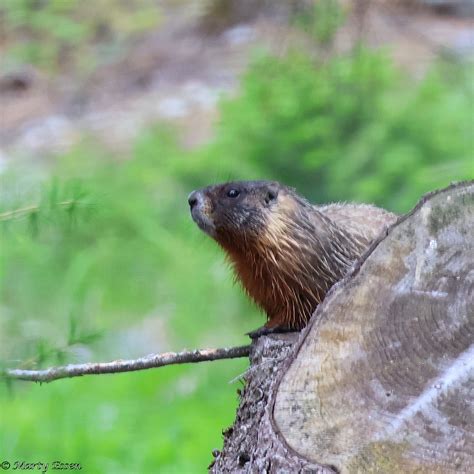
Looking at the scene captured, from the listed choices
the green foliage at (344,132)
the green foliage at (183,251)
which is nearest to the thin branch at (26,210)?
the green foliage at (183,251)

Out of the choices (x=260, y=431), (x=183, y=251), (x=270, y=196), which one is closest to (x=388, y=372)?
(x=260, y=431)

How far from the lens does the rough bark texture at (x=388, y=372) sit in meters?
2.19

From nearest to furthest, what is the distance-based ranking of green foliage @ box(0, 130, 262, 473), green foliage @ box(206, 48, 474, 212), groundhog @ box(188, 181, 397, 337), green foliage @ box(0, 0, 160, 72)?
groundhog @ box(188, 181, 397, 337), green foliage @ box(0, 130, 262, 473), green foliage @ box(206, 48, 474, 212), green foliage @ box(0, 0, 160, 72)

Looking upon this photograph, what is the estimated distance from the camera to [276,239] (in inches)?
148

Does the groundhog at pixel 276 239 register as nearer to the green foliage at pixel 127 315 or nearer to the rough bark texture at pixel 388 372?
the green foliage at pixel 127 315

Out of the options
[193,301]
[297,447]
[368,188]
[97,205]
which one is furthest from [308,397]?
[193,301]

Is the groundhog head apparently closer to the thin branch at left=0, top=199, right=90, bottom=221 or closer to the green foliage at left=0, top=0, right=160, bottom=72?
the thin branch at left=0, top=199, right=90, bottom=221

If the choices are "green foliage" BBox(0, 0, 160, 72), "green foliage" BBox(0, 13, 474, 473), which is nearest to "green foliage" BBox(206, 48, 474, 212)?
"green foliage" BBox(0, 13, 474, 473)

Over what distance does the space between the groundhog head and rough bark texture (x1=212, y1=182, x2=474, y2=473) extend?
1163 mm

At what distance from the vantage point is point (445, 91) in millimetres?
7336

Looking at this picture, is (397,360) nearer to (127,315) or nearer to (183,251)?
(127,315)

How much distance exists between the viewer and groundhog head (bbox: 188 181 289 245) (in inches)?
149

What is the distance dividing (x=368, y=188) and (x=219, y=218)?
274 centimetres

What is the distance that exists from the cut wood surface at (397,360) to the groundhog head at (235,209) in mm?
1250
